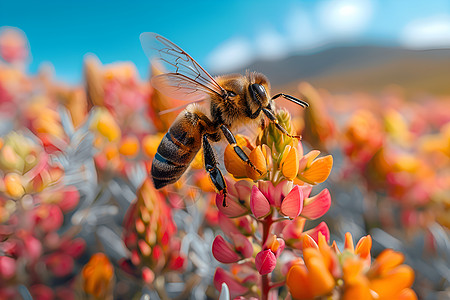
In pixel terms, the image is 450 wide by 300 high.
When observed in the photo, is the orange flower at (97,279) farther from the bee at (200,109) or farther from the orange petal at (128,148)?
the orange petal at (128,148)

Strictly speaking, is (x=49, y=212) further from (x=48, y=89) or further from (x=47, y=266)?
(x=48, y=89)

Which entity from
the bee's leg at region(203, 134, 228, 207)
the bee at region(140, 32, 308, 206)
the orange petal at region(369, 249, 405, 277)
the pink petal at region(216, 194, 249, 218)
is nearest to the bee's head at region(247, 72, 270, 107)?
the bee at region(140, 32, 308, 206)

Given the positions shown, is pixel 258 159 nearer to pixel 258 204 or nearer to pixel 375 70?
pixel 258 204

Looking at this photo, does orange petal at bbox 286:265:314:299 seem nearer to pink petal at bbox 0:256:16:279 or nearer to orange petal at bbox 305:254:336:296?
orange petal at bbox 305:254:336:296

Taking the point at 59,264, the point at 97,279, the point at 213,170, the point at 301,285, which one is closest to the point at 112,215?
the point at 59,264

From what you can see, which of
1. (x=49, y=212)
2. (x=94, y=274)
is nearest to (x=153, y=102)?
(x=49, y=212)

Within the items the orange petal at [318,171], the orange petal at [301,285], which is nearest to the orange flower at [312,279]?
the orange petal at [301,285]
